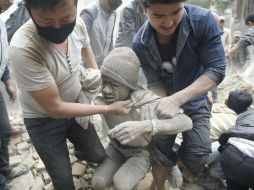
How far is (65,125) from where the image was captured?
254cm

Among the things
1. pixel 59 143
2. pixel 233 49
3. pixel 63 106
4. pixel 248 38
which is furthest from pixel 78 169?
pixel 233 49

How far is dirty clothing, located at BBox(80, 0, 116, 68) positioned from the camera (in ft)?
12.8

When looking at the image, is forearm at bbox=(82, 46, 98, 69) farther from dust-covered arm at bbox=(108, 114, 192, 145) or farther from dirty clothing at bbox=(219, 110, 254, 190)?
dirty clothing at bbox=(219, 110, 254, 190)

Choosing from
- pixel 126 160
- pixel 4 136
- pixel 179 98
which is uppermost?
pixel 179 98

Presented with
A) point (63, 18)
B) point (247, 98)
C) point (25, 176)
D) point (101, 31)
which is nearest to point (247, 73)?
point (247, 98)

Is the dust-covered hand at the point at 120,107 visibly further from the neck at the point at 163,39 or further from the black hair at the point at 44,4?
the black hair at the point at 44,4

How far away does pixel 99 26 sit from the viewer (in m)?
4.01

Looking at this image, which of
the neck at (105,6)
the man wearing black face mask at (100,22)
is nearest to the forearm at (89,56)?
the man wearing black face mask at (100,22)

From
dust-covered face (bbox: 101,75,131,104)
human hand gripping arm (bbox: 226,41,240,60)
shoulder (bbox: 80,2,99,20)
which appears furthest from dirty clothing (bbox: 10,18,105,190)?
human hand gripping arm (bbox: 226,41,240,60)

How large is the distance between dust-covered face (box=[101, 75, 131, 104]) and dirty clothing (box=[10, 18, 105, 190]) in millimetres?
255

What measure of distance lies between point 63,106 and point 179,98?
2.93 ft

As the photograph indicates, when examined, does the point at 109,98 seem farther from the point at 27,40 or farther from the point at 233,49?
the point at 233,49

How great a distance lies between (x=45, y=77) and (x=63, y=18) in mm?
409

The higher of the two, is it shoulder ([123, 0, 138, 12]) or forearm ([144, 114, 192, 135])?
shoulder ([123, 0, 138, 12])
